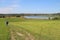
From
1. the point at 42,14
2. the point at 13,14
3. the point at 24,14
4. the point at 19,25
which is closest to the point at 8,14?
the point at 13,14

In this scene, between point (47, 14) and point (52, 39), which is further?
point (52, 39)

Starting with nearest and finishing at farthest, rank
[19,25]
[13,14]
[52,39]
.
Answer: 1. [13,14]
2. [52,39]
3. [19,25]

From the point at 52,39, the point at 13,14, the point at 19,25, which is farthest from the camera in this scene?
the point at 19,25

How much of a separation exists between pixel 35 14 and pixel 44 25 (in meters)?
11.4

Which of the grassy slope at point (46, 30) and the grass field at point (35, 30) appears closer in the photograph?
the grass field at point (35, 30)

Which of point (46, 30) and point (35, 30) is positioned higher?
point (46, 30)

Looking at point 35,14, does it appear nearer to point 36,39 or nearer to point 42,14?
point 42,14

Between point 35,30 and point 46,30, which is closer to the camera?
point 46,30

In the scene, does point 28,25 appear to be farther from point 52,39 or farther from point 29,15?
point 29,15

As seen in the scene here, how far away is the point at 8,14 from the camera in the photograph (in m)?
9.35

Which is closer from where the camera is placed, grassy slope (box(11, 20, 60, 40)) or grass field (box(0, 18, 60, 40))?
grass field (box(0, 18, 60, 40))

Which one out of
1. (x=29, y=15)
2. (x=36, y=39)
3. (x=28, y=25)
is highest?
(x=29, y=15)

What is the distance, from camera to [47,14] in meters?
9.89

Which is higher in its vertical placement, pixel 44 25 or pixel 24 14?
pixel 24 14
